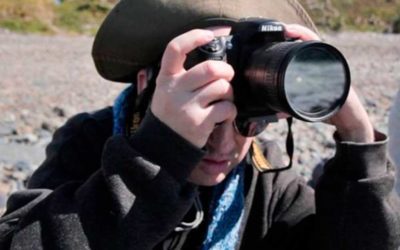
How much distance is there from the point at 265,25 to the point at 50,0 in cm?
2466

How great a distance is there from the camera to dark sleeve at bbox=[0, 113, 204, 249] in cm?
111

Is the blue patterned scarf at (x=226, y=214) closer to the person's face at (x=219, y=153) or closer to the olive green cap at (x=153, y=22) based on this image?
the person's face at (x=219, y=153)

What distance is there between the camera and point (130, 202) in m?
1.12

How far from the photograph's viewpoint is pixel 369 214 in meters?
1.31

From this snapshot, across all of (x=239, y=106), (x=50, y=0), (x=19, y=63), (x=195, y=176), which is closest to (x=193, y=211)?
(x=195, y=176)

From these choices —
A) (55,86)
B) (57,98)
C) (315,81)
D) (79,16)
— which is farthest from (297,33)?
(79,16)

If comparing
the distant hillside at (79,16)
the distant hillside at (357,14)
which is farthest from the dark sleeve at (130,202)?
the distant hillside at (357,14)

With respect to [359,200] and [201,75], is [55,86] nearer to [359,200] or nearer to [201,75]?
[359,200]

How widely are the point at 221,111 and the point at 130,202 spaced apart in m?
0.18

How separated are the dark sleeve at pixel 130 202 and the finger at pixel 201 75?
7 centimetres

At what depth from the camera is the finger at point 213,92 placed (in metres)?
1.11

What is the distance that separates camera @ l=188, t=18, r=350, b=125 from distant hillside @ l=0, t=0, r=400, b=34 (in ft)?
45.4

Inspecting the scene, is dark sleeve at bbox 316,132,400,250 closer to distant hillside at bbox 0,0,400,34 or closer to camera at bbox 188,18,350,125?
camera at bbox 188,18,350,125

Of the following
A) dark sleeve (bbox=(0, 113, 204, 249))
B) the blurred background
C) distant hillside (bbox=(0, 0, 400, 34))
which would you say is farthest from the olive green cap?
distant hillside (bbox=(0, 0, 400, 34))
